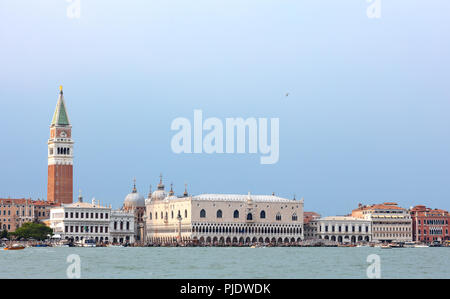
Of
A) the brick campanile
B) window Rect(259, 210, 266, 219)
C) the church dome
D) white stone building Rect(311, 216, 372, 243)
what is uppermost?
the brick campanile

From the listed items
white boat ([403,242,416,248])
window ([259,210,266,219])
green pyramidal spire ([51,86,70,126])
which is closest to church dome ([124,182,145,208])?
green pyramidal spire ([51,86,70,126])

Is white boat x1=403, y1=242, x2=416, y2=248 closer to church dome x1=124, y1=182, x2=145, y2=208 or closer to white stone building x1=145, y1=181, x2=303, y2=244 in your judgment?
white stone building x1=145, y1=181, x2=303, y2=244

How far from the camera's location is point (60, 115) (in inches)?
4921

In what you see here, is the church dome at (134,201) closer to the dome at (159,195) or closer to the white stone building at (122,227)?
the dome at (159,195)

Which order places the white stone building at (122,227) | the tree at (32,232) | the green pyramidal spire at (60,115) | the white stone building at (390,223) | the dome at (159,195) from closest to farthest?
1. the tree at (32,232)
2. the white stone building at (122,227)
3. the green pyramidal spire at (60,115)
4. the white stone building at (390,223)
5. the dome at (159,195)

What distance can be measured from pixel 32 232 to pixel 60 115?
25887mm

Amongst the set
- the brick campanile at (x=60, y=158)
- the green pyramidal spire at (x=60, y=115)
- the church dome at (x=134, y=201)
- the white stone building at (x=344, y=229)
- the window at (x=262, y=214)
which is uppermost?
the green pyramidal spire at (x=60, y=115)

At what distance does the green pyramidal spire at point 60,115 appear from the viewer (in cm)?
12475

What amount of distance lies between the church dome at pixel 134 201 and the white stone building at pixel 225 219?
7.34 metres

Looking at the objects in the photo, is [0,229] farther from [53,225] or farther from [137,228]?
[137,228]

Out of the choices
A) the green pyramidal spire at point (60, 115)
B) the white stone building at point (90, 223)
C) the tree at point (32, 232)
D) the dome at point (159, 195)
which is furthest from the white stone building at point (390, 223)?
the tree at point (32, 232)

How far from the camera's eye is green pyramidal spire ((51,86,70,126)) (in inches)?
4911

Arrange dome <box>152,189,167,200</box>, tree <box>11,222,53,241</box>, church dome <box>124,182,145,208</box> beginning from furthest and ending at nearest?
church dome <box>124,182,145,208</box>, dome <box>152,189,167,200</box>, tree <box>11,222,53,241</box>
